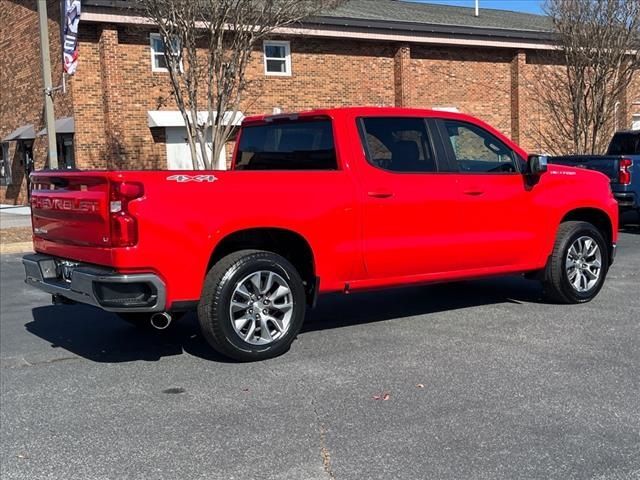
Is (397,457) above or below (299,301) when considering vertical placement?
below

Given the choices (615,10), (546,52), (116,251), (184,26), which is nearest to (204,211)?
(116,251)

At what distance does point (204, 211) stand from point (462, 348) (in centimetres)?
238

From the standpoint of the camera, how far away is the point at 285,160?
6660mm

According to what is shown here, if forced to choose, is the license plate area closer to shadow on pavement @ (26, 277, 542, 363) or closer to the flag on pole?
shadow on pavement @ (26, 277, 542, 363)

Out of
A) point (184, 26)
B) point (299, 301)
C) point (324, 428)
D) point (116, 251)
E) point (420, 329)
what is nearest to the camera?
point (324, 428)

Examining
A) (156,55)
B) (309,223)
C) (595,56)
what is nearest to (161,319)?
(309,223)

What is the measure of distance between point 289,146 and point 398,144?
995 mm

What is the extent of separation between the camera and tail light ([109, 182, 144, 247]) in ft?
16.3

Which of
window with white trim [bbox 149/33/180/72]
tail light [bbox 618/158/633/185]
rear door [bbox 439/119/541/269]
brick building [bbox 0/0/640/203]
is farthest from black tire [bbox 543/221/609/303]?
window with white trim [bbox 149/33/180/72]

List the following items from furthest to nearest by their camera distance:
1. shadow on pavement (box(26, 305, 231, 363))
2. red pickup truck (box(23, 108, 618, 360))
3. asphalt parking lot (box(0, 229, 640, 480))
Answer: shadow on pavement (box(26, 305, 231, 363)), red pickup truck (box(23, 108, 618, 360)), asphalt parking lot (box(0, 229, 640, 480))

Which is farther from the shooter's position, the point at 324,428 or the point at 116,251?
the point at 116,251

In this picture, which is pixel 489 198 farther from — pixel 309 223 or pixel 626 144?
pixel 626 144

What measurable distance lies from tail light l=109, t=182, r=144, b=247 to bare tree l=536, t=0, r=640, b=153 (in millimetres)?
17498

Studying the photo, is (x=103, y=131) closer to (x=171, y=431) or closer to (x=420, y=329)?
(x=420, y=329)
